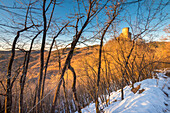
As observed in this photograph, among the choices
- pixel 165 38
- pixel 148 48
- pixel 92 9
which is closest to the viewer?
pixel 92 9

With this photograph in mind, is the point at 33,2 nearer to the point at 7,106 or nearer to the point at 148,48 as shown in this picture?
the point at 7,106

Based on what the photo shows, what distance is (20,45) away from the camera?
95.4 inches

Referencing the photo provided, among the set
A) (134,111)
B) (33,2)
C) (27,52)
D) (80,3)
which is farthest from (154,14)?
(27,52)

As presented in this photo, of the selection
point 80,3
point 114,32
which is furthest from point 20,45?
point 114,32

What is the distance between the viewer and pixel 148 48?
5.71 metres

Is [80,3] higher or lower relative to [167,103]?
higher

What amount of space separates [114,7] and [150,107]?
293cm

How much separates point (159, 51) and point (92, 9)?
27.5ft

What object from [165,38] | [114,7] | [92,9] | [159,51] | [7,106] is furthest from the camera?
[159,51]

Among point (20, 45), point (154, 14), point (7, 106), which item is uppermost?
point (154, 14)

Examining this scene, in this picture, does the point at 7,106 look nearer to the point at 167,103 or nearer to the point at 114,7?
the point at 114,7

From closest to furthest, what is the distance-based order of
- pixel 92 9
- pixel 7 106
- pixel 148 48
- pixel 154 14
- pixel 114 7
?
pixel 92 9, pixel 7 106, pixel 114 7, pixel 154 14, pixel 148 48

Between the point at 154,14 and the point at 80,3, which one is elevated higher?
the point at 154,14

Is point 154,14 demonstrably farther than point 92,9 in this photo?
Yes
